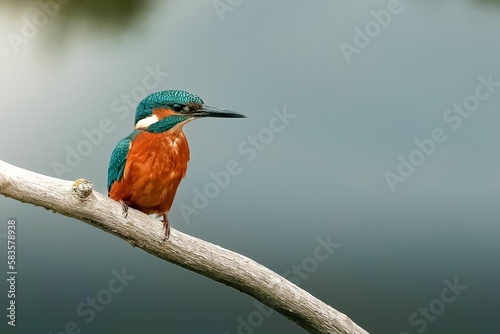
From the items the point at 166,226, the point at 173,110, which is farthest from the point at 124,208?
the point at 173,110

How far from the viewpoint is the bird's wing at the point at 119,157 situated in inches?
90.1

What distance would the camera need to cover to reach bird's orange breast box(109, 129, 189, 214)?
2262mm

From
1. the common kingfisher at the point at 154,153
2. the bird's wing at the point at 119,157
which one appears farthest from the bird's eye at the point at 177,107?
the bird's wing at the point at 119,157

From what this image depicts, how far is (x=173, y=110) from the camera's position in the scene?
2.28 metres

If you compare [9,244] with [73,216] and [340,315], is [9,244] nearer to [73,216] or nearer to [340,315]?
[73,216]

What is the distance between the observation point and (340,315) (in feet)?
7.59

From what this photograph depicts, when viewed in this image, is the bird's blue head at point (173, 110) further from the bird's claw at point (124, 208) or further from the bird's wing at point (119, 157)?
the bird's claw at point (124, 208)

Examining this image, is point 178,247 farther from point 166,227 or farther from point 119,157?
point 119,157

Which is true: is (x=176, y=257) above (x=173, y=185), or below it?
below

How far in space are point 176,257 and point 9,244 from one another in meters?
0.68

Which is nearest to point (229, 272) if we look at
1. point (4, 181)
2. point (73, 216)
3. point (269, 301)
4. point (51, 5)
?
point (269, 301)

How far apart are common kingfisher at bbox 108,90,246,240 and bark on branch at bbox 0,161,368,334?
0.26 ft

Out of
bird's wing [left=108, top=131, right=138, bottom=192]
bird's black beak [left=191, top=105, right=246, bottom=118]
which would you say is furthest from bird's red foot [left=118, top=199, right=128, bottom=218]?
bird's black beak [left=191, top=105, right=246, bottom=118]

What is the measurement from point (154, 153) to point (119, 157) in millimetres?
121
